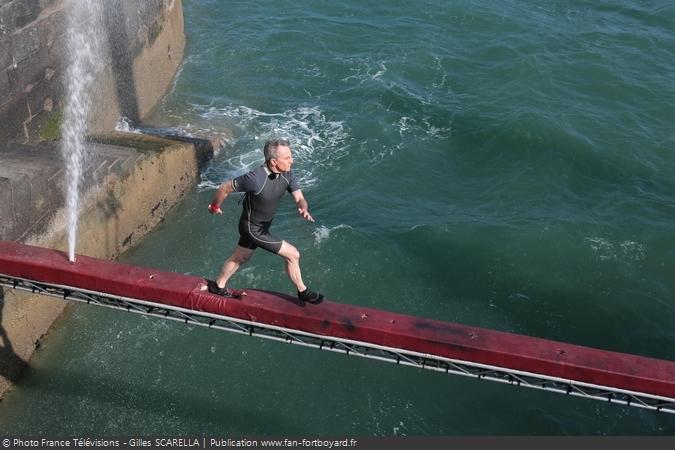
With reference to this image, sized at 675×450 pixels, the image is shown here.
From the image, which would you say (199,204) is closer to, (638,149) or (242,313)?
(242,313)

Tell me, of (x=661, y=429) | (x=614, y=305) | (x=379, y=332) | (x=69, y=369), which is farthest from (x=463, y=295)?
(x=69, y=369)

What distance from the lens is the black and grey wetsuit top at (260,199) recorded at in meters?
7.23

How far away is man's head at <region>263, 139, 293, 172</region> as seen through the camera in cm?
704

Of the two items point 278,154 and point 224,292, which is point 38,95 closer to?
point 224,292

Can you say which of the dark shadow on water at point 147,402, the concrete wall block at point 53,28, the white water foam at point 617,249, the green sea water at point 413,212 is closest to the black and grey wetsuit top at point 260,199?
the dark shadow on water at point 147,402

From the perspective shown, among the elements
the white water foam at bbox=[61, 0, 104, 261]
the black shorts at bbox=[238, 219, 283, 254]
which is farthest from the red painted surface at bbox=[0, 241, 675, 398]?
the white water foam at bbox=[61, 0, 104, 261]

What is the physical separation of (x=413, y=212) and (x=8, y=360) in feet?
26.6

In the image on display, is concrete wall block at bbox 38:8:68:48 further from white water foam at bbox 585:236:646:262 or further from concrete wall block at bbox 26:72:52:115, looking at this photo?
white water foam at bbox 585:236:646:262

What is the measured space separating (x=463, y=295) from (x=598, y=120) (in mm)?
8168

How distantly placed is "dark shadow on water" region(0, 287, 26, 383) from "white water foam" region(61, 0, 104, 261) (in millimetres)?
3313

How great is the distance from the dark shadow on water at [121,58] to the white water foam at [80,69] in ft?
1.77

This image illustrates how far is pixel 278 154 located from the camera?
7.06 m

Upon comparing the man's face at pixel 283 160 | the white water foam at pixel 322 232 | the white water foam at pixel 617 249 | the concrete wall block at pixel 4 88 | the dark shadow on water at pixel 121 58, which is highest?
the man's face at pixel 283 160

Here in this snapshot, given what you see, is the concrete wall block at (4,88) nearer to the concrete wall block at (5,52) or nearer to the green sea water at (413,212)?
the concrete wall block at (5,52)
